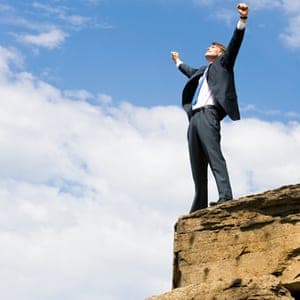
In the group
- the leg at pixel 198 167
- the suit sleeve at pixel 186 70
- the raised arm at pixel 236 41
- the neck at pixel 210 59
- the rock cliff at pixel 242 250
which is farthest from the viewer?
the suit sleeve at pixel 186 70

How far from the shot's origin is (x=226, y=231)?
9203 mm

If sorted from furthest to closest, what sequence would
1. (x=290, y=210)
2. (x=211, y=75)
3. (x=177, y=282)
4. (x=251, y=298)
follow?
(x=211, y=75) → (x=177, y=282) → (x=290, y=210) → (x=251, y=298)

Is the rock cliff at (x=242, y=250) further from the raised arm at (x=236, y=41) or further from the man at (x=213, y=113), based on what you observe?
the raised arm at (x=236, y=41)

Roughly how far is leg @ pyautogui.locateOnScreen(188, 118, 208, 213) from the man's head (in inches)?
40.2

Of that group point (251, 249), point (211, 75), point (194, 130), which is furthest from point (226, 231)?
point (211, 75)

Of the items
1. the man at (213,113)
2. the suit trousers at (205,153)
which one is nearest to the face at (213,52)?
the man at (213,113)

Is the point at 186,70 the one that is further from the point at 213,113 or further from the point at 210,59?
the point at 213,113

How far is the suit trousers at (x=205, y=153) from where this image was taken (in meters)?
9.79

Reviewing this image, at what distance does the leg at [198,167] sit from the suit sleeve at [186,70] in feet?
3.58

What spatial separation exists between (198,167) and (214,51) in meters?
1.70

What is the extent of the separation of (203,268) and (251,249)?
69cm

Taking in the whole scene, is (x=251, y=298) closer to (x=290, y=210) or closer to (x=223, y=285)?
(x=223, y=285)

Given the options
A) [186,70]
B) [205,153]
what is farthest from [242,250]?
[186,70]

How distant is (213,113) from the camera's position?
1014 cm
